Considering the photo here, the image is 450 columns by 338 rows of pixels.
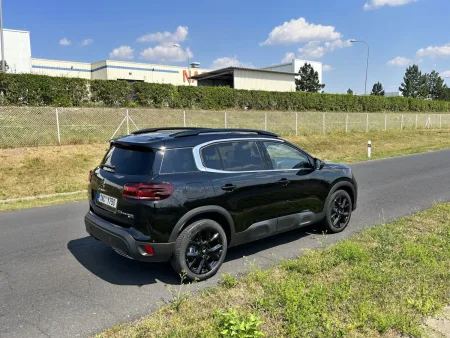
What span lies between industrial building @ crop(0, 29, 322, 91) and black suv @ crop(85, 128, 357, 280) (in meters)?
29.6

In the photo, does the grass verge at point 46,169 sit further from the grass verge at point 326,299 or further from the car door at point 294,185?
the grass verge at point 326,299

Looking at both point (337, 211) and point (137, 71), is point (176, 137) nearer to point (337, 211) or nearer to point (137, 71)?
point (337, 211)

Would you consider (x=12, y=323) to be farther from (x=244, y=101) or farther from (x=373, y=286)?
(x=244, y=101)

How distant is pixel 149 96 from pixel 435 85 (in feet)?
325

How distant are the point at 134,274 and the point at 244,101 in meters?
22.5

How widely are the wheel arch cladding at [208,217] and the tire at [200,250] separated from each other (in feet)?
0.19

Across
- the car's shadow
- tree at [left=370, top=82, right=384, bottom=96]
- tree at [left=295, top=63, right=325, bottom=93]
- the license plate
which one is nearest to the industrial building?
tree at [left=295, top=63, right=325, bottom=93]

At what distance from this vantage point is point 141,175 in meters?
3.84

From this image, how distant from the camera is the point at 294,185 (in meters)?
4.95

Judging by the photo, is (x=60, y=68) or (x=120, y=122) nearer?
(x=120, y=122)

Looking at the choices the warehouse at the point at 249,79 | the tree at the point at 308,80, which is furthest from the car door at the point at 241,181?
the tree at the point at 308,80

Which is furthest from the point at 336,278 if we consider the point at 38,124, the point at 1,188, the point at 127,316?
the point at 38,124

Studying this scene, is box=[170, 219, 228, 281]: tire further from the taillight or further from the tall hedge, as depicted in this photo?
the tall hedge

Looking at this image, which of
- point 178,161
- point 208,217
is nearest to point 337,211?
point 208,217
